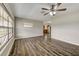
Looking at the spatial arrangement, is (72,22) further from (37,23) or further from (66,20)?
(37,23)

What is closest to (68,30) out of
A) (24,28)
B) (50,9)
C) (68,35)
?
(68,35)

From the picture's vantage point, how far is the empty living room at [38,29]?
10.9ft

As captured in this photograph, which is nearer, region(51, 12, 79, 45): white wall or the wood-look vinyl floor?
the wood-look vinyl floor

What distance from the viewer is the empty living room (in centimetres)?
332

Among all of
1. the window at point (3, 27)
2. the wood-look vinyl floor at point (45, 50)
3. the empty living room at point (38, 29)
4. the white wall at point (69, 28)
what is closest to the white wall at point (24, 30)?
the empty living room at point (38, 29)

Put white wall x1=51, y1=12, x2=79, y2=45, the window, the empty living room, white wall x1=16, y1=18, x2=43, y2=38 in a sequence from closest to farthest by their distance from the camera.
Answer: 1. the window
2. the empty living room
3. white wall x1=51, y1=12, x2=79, y2=45
4. white wall x1=16, y1=18, x2=43, y2=38

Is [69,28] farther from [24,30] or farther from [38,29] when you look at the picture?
[38,29]

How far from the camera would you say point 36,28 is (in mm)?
9438

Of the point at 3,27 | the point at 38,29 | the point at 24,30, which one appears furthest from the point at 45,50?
the point at 38,29

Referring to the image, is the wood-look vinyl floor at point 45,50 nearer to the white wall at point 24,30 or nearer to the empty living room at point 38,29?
the empty living room at point 38,29

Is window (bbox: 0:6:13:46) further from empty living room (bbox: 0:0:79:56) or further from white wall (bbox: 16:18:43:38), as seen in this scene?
white wall (bbox: 16:18:43:38)

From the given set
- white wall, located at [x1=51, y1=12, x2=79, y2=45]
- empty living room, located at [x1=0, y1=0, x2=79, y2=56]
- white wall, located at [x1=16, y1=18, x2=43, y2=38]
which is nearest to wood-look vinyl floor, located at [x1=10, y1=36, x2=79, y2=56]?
empty living room, located at [x1=0, y1=0, x2=79, y2=56]

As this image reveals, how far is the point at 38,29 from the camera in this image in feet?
31.8

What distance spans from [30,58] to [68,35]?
526 centimetres
